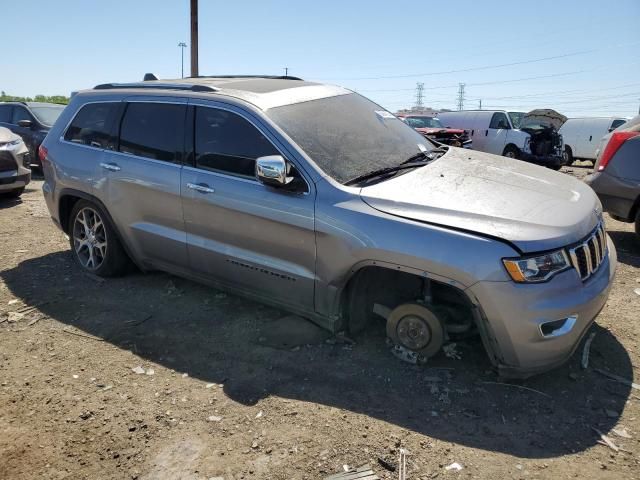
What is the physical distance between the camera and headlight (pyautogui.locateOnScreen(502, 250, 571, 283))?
2805 mm

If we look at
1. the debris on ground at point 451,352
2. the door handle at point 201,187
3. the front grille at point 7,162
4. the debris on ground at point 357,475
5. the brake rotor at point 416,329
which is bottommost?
the debris on ground at point 357,475

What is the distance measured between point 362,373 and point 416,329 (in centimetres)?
46

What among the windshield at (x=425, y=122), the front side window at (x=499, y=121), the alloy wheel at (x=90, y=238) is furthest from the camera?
the windshield at (x=425, y=122)

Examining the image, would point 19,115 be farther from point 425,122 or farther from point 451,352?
point 425,122

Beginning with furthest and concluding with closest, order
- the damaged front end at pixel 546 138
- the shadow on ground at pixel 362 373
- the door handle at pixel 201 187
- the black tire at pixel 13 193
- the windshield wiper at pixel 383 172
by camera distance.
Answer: the damaged front end at pixel 546 138 < the black tire at pixel 13 193 < the door handle at pixel 201 187 < the windshield wiper at pixel 383 172 < the shadow on ground at pixel 362 373

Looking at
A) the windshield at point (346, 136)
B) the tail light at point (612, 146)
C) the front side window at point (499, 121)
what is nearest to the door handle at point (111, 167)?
the windshield at point (346, 136)

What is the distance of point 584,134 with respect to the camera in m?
19.3

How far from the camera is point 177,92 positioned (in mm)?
4297

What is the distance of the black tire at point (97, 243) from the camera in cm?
485

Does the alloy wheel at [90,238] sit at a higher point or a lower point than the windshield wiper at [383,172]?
lower

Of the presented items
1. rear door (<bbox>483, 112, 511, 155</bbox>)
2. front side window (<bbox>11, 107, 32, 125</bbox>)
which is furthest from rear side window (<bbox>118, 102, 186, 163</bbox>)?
rear door (<bbox>483, 112, 511, 155</bbox>)

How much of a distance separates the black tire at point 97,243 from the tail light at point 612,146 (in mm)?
5428

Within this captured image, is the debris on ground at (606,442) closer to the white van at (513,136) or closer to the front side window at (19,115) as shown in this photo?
the front side window at (19,115)

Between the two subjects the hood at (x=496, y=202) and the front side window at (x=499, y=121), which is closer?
the hood at (x=496, y=202)
